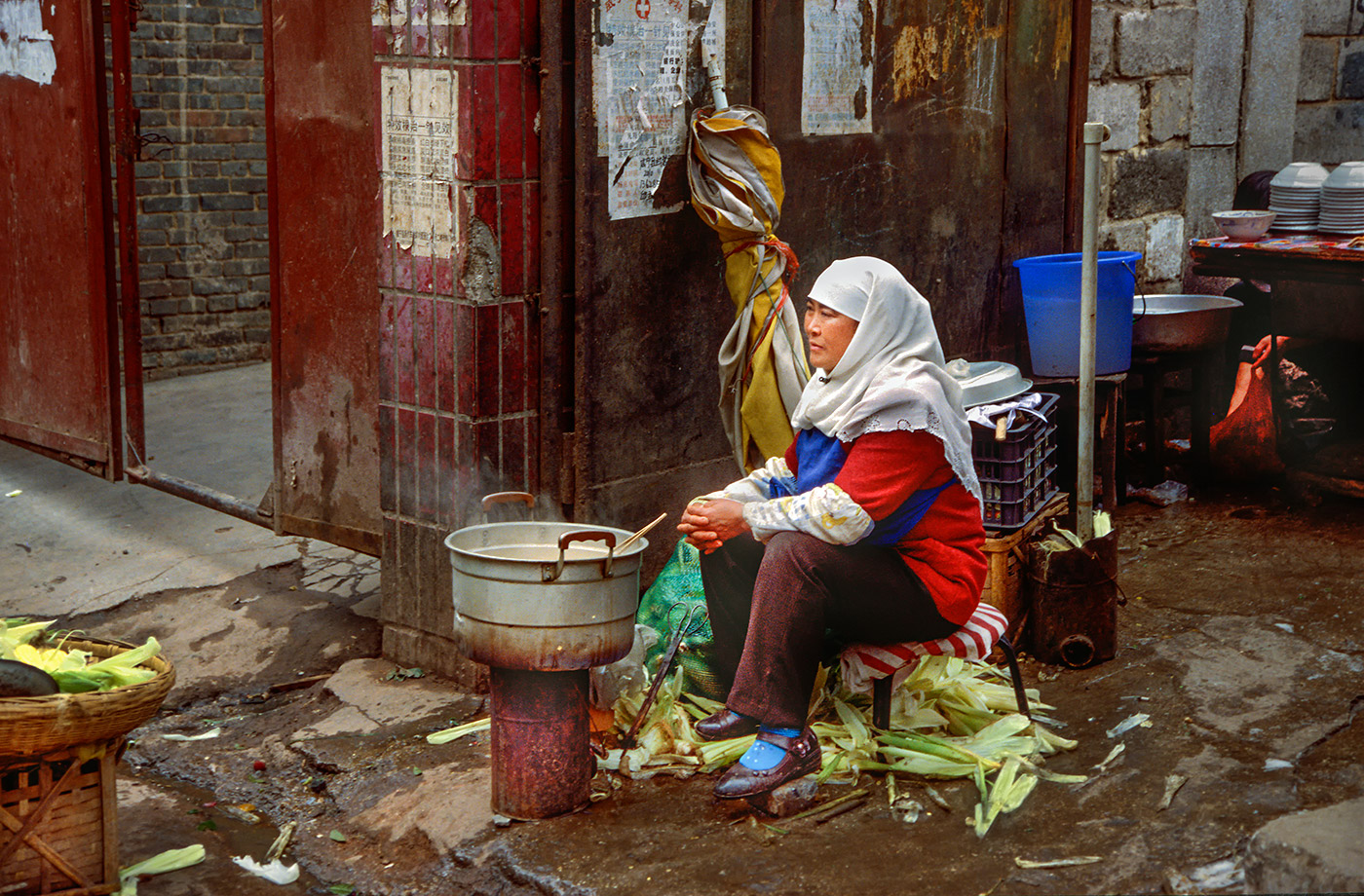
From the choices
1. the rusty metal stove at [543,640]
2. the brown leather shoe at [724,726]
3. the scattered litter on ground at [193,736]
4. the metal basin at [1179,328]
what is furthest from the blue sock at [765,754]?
the metal basin at [1179,328]

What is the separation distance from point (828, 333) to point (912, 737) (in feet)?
4.04

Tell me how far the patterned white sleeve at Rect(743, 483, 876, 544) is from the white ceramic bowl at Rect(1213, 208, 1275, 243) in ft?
14.3

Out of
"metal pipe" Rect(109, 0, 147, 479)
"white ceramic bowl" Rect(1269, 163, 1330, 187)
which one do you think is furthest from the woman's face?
"white ceramic bowl" Rect(1269, 163, 1330, 187)

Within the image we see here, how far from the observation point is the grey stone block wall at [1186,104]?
7.64 m

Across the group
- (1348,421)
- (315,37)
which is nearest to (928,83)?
(315,37)

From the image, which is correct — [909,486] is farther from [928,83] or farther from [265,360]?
[265,360]

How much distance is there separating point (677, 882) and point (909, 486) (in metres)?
1.20

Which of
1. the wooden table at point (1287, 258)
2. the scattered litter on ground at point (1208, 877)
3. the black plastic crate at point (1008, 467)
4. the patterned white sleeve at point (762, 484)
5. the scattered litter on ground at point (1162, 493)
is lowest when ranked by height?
the scattered litter on ground at point (1208, 877)

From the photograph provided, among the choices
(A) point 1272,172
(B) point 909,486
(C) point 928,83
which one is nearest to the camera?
(B) point 909,486

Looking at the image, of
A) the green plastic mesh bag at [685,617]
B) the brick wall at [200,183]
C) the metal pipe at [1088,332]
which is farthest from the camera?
the brick wall at [200,183]

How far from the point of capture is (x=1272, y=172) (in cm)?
846

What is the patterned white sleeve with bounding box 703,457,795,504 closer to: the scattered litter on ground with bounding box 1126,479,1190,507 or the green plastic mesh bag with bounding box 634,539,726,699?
the green plastic mesh bag with bounding box 634,539,726,699

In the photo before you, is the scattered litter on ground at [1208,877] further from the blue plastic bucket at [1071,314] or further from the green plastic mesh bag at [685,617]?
the blue plastic bucket at [1071,314]

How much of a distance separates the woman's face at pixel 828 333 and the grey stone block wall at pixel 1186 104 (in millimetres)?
4048
